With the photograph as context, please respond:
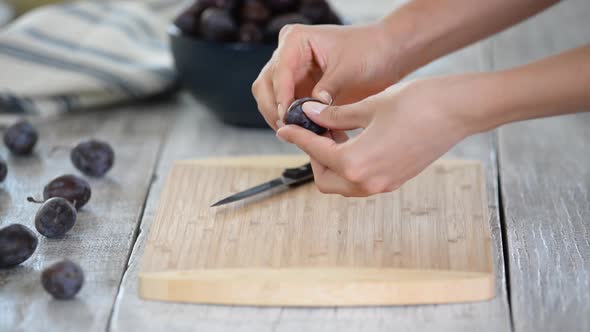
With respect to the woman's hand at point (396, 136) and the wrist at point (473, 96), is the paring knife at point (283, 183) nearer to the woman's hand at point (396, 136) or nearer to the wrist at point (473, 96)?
the woman's hand at point (396, 136)

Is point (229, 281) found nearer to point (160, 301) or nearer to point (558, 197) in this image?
point (160, 301)

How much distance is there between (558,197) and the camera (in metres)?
1.47

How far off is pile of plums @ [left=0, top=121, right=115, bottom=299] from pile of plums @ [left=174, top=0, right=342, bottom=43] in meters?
0.34

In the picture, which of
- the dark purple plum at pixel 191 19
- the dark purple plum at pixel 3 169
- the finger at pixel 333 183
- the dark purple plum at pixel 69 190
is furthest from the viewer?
the dark purple plum at pixel 191 19

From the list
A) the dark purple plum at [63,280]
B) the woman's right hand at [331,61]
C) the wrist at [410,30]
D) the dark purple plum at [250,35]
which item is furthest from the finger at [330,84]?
the dark purple plum at [63,280]

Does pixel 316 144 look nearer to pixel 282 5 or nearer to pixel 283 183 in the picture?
pixel 283 183

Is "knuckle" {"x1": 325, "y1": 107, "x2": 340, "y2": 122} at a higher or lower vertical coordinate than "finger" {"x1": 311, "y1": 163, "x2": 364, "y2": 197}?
higher

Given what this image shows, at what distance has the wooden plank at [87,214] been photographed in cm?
111

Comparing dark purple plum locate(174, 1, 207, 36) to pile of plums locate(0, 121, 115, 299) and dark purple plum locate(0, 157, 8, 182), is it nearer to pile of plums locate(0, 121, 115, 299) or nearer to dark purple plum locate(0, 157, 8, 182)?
pile of plums locate(0, 121, 115, 299)

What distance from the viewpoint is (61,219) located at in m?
1.29

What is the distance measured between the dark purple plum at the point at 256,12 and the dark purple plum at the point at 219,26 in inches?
1.3

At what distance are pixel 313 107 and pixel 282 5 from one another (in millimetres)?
580

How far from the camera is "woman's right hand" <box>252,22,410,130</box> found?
4.50ft

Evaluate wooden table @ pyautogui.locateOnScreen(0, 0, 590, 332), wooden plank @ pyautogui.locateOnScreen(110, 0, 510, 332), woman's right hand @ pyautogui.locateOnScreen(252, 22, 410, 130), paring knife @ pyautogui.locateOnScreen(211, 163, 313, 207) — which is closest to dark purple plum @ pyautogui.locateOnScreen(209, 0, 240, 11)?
wooden table @ pyautogui.locateOnScreen(0, 0, 590, 332)
